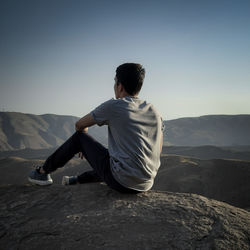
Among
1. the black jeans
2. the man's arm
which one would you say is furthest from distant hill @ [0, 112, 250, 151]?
the man's arm

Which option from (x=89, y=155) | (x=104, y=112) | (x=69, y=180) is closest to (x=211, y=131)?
(x=69, y=180)

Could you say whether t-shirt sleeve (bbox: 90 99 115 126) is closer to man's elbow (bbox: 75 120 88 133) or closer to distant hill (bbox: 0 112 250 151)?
man's elbow (bbox: 75 120 88 133)

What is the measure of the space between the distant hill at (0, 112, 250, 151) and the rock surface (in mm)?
65433

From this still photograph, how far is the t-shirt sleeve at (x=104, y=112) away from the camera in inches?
78.4

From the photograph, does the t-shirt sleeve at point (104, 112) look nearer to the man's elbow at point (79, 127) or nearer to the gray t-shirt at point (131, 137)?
the gray t-shirt at point (131, 137)

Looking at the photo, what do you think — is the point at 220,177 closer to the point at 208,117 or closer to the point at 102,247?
the point at 102,247

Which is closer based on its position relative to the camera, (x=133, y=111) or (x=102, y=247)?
(x=102, y=247)

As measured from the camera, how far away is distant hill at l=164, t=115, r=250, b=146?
71.4 meters

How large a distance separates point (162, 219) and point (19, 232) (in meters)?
1.24

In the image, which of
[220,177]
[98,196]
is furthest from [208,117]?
[98,196]

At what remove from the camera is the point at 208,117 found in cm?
9000

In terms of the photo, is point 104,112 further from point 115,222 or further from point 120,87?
point 115,222

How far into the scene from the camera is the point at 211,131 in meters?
78.3

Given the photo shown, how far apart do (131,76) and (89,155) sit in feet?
3.30
